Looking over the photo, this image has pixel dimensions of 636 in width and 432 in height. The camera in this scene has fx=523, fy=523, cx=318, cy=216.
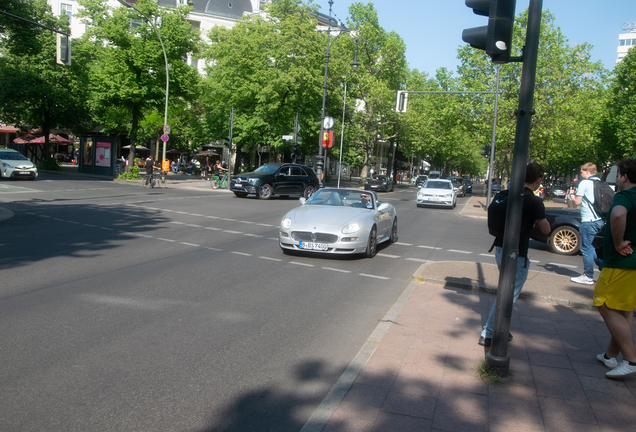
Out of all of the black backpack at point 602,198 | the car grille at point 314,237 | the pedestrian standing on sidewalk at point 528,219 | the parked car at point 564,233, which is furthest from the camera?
the parked car at point 564,233

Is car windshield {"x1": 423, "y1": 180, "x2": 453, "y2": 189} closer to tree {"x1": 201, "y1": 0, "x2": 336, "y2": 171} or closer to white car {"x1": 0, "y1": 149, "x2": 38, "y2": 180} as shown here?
tree {"x1": 201, "y1": 0, "x2": 336, "y2": 171}

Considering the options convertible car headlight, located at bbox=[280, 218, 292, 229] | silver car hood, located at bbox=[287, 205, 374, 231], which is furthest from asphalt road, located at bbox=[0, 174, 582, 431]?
silver car hood, located at bbox=[287, 205, 374, 231]

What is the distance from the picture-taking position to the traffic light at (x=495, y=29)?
418 cm

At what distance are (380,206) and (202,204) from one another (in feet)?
34.2

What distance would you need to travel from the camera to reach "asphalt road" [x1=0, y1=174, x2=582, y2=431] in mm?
3529

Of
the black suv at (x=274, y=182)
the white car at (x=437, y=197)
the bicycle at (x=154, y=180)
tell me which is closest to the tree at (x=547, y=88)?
the white car at (x=437, y=197)

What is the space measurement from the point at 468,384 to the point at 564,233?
9921mm

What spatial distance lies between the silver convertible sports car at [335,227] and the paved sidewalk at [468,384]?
344 centimetres

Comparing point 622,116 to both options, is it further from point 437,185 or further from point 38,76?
point 38,76

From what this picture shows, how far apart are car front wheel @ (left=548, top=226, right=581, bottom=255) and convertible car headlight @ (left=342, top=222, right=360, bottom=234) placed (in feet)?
19.5

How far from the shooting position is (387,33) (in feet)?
166

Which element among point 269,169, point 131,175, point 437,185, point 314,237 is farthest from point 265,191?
point 314,237

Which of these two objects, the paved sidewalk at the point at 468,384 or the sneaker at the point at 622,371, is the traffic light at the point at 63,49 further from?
the sneaker at the point at 622,371

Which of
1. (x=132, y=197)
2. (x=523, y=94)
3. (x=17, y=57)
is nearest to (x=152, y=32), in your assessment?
(x=17, y=57)
